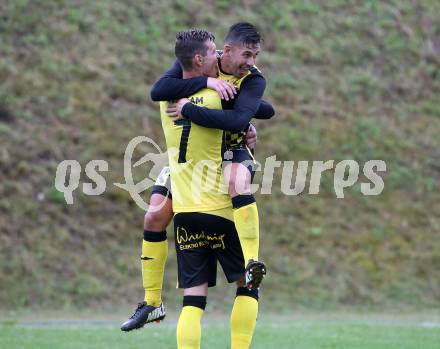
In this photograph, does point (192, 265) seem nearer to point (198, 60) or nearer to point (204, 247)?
point (204, 247)

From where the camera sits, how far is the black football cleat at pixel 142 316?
230 inches

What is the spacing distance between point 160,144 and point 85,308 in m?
3.01

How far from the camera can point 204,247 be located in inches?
225

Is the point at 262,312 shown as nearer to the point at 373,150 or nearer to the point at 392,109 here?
the point at 373,150

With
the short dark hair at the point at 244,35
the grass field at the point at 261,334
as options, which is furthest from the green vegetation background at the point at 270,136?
the short dark hair at the point at 244,35

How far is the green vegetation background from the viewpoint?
41.1 ft

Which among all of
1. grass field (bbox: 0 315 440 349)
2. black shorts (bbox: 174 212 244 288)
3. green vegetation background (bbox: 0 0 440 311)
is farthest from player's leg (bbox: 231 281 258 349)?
green vegetation background (bbox: 0 0 440 311)

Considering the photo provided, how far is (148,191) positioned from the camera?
13359mm

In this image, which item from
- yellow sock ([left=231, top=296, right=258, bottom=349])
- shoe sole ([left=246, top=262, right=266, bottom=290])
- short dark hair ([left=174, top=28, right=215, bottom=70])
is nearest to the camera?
shoe sole ([left=246, top=262, right=266, bottom=290])

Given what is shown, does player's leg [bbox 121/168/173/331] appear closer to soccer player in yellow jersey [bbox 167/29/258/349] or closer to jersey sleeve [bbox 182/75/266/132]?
soccer player in yellow jersey [bbox 167/29/258/349]

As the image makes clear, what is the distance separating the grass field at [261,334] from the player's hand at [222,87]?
3.35 metres

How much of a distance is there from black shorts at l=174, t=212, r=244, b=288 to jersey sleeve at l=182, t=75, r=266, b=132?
2.00 feet

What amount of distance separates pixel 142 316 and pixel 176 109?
4.71 ft

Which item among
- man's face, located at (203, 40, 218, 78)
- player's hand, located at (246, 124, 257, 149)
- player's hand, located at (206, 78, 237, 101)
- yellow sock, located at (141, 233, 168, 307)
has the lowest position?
yellow sock, located at (141, 233, 168, 307)
